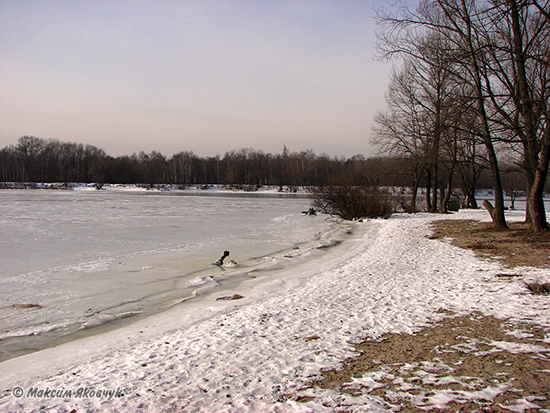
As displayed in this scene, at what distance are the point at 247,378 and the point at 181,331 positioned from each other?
191 centimetres

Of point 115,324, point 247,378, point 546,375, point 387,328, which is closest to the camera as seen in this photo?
point 546,375

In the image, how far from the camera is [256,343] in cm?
476

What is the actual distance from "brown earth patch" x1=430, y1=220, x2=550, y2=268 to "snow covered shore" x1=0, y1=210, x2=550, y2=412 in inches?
46.6

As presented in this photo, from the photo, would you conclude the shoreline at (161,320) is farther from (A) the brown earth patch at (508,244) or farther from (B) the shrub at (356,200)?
(B) the shrub at (356,200)

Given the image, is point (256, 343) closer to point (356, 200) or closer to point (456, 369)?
point (456, 369)

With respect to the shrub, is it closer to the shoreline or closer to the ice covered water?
the ice covered water

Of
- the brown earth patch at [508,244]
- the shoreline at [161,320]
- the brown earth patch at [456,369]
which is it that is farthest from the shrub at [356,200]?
the brown earth patch at [456,369]

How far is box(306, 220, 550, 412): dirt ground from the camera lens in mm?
3203

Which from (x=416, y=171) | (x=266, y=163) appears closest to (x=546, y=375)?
(x=416, y=171)

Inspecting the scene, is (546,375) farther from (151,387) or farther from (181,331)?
(181,331)

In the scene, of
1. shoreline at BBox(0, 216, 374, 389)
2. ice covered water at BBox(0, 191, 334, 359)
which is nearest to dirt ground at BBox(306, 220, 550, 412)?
shoreline at BBox(0, 216, 374, 389)

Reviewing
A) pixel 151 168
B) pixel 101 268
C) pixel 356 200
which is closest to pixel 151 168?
pixel 151 168

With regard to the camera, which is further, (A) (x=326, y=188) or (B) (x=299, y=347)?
(A) (x=326, y=188)

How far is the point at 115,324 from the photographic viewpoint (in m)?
6.06
